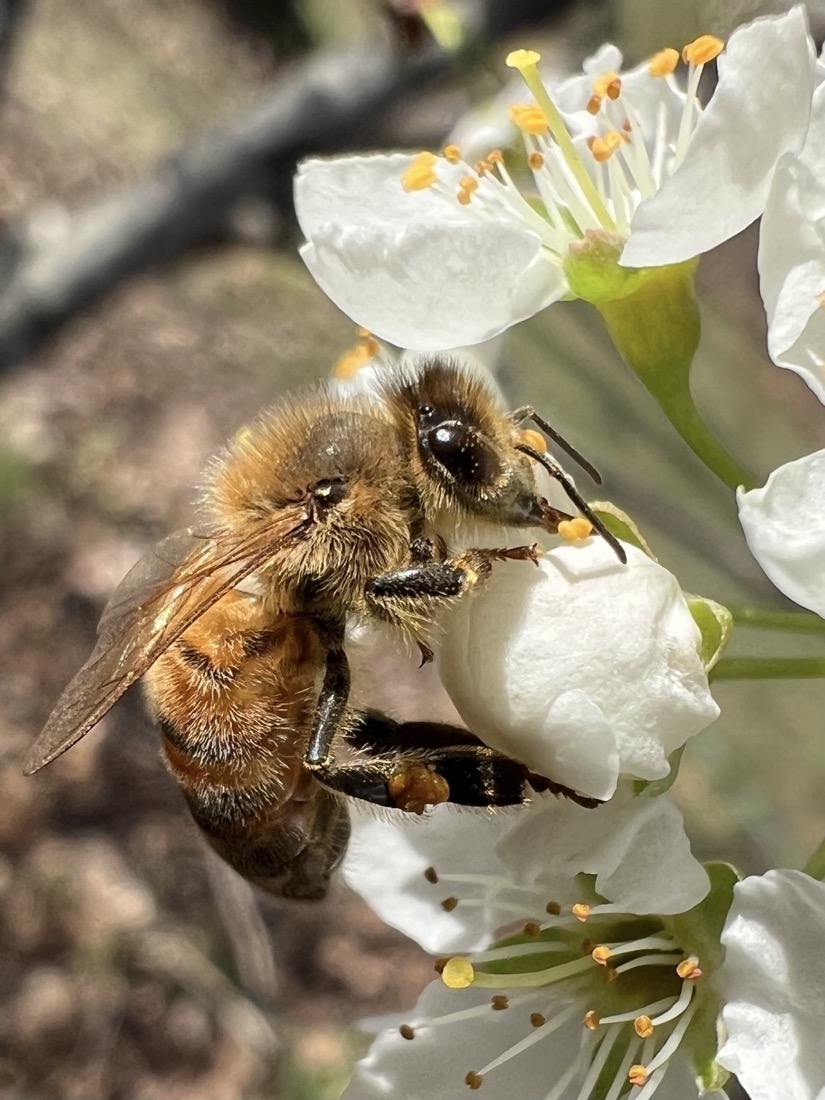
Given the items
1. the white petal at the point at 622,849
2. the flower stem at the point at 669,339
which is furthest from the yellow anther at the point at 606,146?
the white petal at the point at 622,849

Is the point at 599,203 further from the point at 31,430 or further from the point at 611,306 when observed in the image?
the point at 31,430

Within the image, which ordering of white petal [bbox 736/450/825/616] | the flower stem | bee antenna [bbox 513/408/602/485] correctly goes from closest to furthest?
white petal [bbox 736/450/825/616]
bee antenna [bbox 513/408/602/485]
the flower stem

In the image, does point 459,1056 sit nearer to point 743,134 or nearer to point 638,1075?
point 638,1075

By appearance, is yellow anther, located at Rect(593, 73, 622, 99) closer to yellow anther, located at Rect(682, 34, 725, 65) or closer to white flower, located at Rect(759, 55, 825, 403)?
yellow anther, located at Rect(682, 34, 725, 65)

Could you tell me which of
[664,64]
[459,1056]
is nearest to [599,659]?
[459,1056]

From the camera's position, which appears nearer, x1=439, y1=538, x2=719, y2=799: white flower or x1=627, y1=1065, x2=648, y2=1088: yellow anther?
x1=439, y1=538, x2=719, y2=799: white flower

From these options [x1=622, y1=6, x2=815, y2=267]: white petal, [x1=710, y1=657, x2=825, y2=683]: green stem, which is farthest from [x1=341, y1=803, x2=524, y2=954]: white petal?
[x1=622, y1=6, x2=815, y2=267]: white petal

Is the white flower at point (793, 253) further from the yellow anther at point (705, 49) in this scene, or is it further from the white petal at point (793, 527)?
the yellow anther at point (705, 49)
